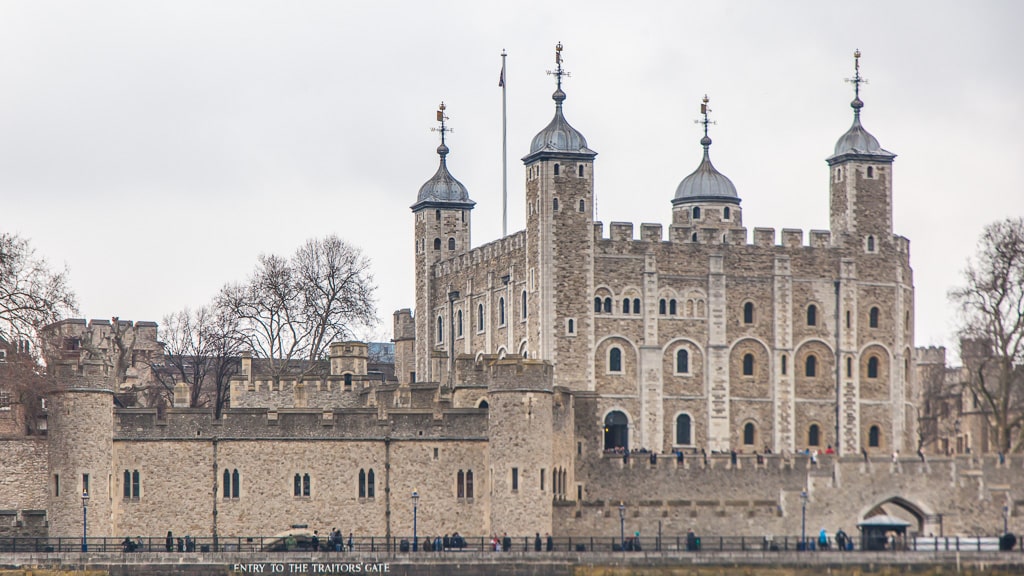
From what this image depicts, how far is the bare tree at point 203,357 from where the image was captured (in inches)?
4235

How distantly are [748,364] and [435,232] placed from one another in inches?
747

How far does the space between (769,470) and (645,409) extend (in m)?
14.1

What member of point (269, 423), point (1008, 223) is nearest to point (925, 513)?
point (1008, 223)

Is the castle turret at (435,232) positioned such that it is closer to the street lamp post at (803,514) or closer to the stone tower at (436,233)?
the stone tower at (436,233)

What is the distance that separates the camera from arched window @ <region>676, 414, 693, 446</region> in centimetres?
10188

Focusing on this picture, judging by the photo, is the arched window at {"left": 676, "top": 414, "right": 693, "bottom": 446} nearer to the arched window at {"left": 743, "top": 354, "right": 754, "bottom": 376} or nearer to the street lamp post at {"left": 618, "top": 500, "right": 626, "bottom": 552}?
the arched window at {"left": 743, "top": 354, "right": 754, "bottom": 376}

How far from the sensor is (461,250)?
114688 mm

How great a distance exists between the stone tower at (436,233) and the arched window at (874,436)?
21632mm

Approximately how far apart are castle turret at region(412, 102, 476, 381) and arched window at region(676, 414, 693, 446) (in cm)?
1617

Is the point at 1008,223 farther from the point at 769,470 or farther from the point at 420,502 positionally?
the point at 420,502

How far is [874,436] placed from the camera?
104125 mm

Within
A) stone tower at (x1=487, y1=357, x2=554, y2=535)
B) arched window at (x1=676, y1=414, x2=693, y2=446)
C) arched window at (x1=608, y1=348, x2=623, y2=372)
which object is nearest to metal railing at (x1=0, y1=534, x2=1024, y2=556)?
stone tower at (x1=487, y1=357, x2=554, y2=535)

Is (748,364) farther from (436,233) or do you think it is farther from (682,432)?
(436,233)

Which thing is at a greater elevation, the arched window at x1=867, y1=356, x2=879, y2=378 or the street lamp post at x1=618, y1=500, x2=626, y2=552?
the arched window at x1=867, y1=356, x2=879, y2=378
